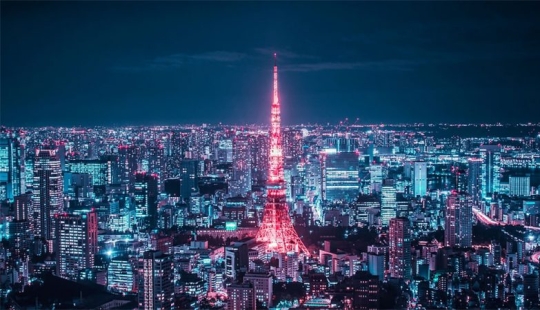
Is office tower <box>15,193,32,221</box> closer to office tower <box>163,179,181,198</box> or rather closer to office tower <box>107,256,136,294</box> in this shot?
office tower <box>107,256,136,294</box>

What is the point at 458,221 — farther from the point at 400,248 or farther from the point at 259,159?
the point at 259,159

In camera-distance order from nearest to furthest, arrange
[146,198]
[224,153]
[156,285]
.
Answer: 1. [156,285]
2. [146,198]
3. [224,153]

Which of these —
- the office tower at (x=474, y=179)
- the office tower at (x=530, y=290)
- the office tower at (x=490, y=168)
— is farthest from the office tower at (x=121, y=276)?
the office tower at (x=474, y=179)

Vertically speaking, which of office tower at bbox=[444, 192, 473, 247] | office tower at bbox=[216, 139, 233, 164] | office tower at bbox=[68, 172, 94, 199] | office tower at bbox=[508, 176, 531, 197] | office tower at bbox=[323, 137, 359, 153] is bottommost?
office tower at bbox=[444, 192, 473, 247]

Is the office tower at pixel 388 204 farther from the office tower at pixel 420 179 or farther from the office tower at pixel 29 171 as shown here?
the office tower at pixel 29 171

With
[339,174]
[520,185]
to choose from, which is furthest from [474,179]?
[339,174]

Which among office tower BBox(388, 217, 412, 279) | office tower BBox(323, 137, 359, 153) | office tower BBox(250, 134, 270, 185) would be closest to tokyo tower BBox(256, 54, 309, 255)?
office tower BBox(250, 134, 270, 185)
